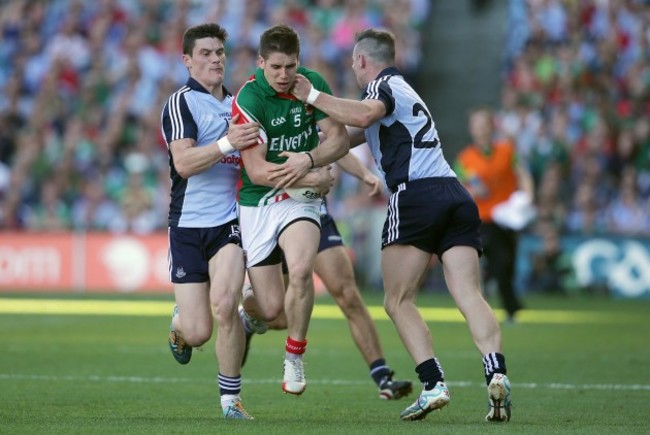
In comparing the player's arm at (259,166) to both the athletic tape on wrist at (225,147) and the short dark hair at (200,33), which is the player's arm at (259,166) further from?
the short dark hair at (200,33)

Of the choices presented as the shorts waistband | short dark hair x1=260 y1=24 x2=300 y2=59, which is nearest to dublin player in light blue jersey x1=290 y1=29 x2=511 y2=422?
the shorts waistband

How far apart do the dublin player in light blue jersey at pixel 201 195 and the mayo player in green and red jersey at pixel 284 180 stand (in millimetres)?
145

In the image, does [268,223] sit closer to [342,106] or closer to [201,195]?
[201,195]

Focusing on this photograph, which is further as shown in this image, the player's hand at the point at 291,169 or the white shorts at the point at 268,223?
the white shorts at the point at 268,223

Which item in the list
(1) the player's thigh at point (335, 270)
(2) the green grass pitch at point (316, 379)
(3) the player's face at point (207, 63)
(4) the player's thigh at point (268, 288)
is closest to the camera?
(2) the green grass pitch at point (316, 379)

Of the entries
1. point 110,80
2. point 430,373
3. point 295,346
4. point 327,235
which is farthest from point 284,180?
point 110,80

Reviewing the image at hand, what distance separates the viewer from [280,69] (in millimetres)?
8547

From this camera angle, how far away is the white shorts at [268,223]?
28.9 ft

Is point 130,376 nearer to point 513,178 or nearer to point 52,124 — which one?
point 513,178

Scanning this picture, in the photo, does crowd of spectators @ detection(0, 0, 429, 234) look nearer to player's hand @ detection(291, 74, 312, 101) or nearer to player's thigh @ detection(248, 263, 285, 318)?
player's thigh @ detection(248, 263, 285, 318)

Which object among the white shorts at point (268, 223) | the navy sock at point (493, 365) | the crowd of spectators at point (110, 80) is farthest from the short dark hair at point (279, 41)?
the crowd of spectators at point (110, 80)

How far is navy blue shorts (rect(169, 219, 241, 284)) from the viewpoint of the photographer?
29.2ft

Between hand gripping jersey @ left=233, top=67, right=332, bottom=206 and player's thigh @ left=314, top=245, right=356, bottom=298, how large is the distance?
4.77 ft

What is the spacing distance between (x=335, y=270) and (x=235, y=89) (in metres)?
14.7
